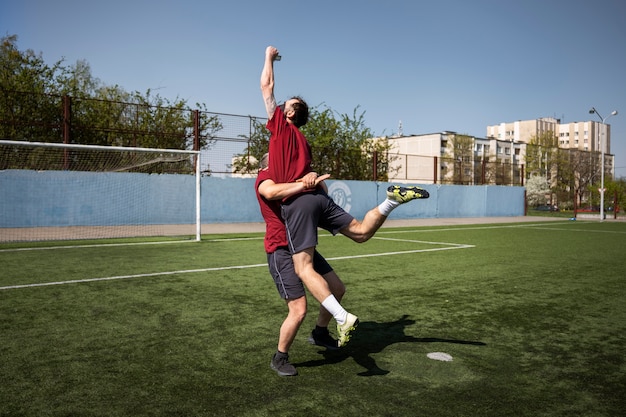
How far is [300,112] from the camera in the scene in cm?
398

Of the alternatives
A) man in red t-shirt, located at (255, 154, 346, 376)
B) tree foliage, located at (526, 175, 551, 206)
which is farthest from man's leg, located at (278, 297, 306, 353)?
tree foliage, located at (526, 175, 551, 206)

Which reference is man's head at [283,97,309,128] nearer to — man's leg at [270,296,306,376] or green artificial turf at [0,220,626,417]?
man's leg at [270,296,306,376]

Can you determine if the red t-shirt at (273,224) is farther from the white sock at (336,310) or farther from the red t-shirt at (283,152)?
the white sock at (336,310)

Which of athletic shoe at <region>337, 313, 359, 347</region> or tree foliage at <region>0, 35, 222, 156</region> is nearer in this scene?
athletic shoe at <region>337, 313, 359, 347</region>

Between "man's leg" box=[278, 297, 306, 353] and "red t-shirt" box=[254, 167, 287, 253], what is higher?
"red t-shirt" box=[254, 167, 287, 253]

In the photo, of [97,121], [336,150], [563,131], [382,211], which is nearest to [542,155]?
[336,150]

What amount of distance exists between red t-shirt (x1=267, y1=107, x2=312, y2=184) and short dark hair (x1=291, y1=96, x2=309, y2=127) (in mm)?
151

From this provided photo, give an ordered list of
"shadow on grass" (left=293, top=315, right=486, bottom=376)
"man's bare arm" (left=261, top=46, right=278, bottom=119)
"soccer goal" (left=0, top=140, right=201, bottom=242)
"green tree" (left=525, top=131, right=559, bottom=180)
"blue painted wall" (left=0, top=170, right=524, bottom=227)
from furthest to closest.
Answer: "green tree" (left=525, top=131, right=559, bottom=180) < "blue painted wall" (left=0, top=170, right=524, bottom=227) < "soccer goal" (left=0, top=140, right=201, bottom=242) < "shadow on grass" (left=293, top=315, right=486, bottom=376) < "man's bare arm" (left=261, top=46, right=278, bottom=119)

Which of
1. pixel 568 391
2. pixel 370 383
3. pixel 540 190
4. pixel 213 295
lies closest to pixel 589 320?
pixel 568 391

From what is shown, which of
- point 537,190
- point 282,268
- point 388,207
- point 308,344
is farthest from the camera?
point 537,190

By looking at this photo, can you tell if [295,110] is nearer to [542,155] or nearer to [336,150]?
[336,150]

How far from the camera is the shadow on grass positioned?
4105 mm

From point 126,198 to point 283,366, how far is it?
1719 cm

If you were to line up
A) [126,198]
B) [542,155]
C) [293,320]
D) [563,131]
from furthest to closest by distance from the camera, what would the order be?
[563,131] < [542,155] < [126,198] < [293,320]
